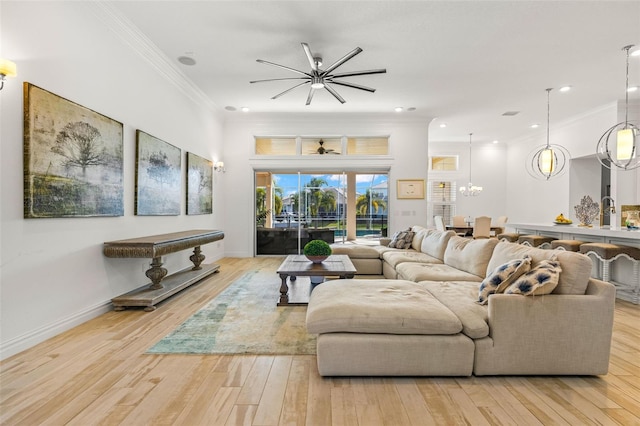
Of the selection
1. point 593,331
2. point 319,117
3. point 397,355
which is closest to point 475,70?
point 319,117

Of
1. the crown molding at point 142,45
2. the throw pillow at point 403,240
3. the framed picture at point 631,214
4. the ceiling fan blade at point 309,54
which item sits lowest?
the throw pillow at point 403,240

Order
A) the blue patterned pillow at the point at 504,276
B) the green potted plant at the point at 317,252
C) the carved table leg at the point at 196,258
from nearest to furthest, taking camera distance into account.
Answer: the blue patterned pillow at the point at 504,276 → the green potted plant at the point at 317,252 → the carved table leg at the point at 196,258

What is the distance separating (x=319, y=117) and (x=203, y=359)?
594cm

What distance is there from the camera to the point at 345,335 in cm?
205

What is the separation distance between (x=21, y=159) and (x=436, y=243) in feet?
15.2

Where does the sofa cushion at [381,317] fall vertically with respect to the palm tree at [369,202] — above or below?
below

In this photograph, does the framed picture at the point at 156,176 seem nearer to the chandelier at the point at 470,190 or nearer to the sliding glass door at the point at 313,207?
the sliding glass door at the point at 313,207

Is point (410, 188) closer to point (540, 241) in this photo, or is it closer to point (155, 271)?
point (540, 241)

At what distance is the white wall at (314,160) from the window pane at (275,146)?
182 mm

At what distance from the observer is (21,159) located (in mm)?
2408

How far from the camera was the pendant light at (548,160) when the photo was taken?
578 cm

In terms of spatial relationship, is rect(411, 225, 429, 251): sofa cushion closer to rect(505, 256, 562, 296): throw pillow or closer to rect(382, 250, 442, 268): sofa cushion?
rect(382, 250, 442, 268): sofa cushion

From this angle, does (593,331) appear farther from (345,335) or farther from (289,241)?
(289,241)

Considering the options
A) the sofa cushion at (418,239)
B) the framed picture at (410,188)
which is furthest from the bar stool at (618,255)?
the framed picture at (410,188)
